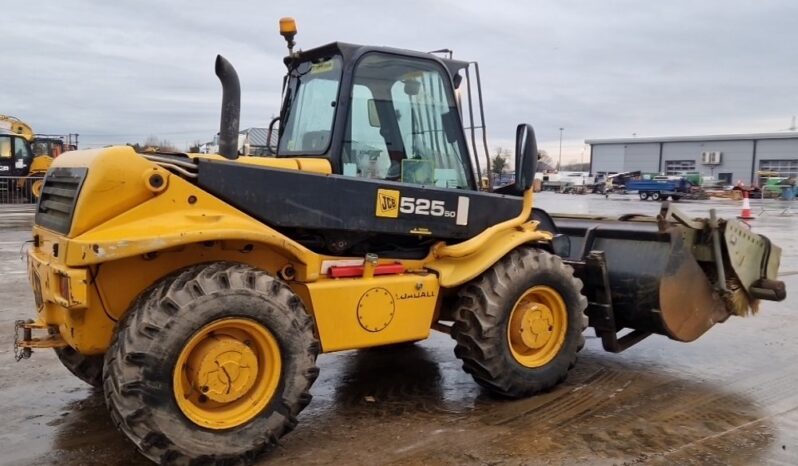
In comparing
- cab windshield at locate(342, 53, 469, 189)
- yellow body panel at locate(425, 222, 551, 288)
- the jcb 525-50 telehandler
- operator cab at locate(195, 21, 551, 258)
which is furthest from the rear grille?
yellow body panel at locate(425, 222, 551, 288)

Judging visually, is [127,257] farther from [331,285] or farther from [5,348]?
[5,348]

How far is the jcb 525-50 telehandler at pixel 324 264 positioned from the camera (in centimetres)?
354

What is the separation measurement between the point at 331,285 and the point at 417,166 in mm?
1088

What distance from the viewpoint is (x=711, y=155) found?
2450 inches

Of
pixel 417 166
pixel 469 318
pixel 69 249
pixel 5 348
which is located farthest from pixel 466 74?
pixel 5 348

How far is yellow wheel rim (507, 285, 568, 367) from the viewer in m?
4.93

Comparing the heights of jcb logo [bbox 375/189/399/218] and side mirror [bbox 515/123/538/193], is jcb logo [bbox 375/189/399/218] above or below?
below

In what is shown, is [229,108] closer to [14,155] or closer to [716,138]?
[14,155]

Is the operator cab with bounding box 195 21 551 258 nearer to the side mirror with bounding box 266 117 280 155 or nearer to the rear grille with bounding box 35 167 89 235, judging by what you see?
the side mirror with bounding box 266 117 280 155

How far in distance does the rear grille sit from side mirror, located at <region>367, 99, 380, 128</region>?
1800 millimetres

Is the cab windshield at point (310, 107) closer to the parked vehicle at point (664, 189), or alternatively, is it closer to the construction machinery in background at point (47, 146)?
the construction machinery in background at point (47, 146)

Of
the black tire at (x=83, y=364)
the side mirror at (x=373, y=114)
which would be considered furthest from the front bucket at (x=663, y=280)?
the black tire at (x=83, y=364)

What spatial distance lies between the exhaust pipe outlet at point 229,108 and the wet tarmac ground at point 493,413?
5.87 ft

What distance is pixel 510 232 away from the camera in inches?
200
